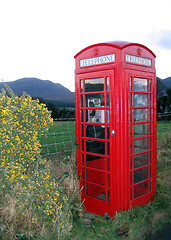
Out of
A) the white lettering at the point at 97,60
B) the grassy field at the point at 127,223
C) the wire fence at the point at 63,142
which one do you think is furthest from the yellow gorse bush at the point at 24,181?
the white lettering at the point at 97,60

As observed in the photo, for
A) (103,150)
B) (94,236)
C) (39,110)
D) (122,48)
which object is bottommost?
(94,236)

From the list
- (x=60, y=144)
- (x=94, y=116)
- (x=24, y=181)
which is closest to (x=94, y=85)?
(x=94, y=116)

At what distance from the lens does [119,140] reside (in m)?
3.82

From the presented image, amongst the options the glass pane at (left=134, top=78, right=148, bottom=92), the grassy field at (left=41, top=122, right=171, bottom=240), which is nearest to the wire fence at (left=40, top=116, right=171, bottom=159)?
the grassy field at (left=41, top=122, right=171, bottom=240)

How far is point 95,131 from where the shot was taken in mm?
4219

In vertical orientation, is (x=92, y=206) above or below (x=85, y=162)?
below

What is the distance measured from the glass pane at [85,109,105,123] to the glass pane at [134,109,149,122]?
0.63 metres

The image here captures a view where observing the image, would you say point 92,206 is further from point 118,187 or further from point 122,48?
point 122,48

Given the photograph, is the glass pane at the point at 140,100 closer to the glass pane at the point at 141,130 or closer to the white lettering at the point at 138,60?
the glass pane at the point at 141,130

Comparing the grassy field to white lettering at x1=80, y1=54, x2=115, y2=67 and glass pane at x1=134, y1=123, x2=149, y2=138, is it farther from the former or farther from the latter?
white lettering at x1=80, y1=54, x2=115, y2=67

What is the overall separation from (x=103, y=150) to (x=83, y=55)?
5.51ft

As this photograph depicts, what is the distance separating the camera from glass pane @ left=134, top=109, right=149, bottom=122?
4273mm

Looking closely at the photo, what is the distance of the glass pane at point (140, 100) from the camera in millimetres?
4221

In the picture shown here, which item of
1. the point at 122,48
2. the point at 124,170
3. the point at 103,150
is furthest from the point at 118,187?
the point at 122,48
